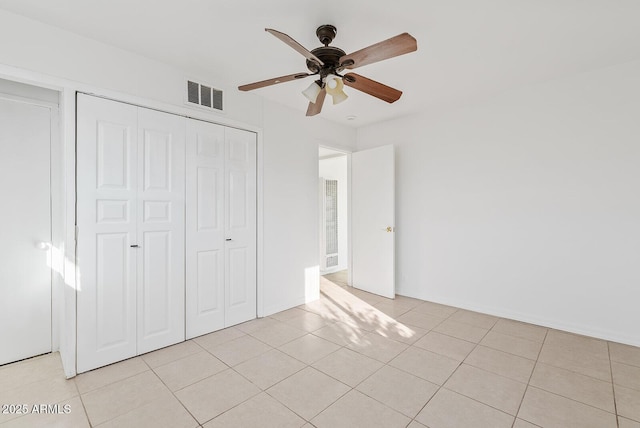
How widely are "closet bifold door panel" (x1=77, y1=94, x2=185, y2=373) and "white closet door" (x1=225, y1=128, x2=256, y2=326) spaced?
0.50 meters

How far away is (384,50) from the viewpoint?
5.81ft

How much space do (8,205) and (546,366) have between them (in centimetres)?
465

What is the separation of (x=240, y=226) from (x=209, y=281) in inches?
26.3

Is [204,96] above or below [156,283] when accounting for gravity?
above

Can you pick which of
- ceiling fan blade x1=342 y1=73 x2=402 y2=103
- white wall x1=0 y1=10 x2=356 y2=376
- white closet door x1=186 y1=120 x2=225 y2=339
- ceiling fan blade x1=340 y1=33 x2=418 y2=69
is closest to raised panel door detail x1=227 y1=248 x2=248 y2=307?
white closet door x1=186 y1=120 x2=225 y2=339

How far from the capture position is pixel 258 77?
2.95 meters

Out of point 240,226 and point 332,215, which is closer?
point 240,226

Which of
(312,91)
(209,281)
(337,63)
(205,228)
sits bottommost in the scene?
(209,281)

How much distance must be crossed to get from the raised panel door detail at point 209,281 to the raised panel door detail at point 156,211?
1.63 feet

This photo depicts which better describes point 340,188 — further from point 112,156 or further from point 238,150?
point 112,156

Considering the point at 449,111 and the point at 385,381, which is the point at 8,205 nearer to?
the point at 385,381

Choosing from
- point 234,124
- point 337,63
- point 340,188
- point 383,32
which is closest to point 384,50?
point 337,63

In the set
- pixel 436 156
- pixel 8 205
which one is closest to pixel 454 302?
pixel 436 156

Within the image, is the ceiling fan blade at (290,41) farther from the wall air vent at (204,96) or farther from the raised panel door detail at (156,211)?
the raised panel door detail at (156,211)
